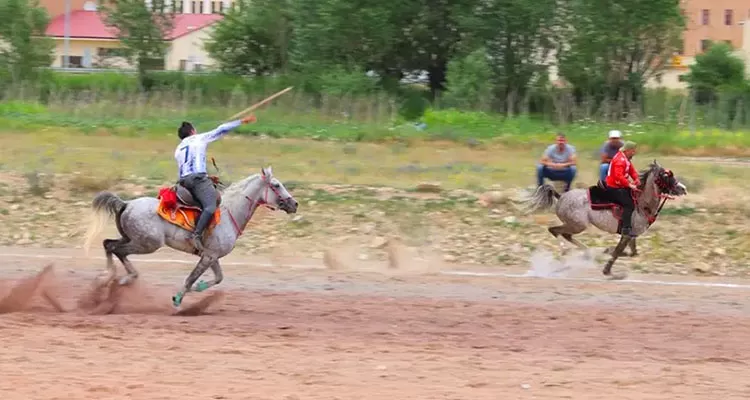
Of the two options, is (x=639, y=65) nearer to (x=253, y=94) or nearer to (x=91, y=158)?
(x=253, y=94)

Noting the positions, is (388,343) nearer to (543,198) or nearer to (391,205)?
(543,198)

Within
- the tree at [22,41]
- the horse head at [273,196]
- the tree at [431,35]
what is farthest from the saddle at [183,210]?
the tree at [22,41]

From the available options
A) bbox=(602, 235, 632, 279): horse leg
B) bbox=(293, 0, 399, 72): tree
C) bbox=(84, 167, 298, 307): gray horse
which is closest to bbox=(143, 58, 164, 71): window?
bbox=(293, 0, 399, 72): tree

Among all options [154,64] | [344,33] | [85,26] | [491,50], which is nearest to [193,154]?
[344,33]

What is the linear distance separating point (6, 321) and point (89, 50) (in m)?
68.5

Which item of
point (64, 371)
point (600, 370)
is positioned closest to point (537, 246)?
point (600, 370)

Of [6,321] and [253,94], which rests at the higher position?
[253,94]

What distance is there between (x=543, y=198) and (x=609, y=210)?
3.38 feet

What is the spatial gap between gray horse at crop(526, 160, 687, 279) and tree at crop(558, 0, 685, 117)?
26316 mm

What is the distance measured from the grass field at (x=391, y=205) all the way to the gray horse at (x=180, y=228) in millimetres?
5369

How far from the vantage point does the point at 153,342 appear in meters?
11.4

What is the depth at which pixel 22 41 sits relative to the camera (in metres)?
52.2

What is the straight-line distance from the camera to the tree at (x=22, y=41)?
171 feet

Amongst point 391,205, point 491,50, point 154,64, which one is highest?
point 491,50
